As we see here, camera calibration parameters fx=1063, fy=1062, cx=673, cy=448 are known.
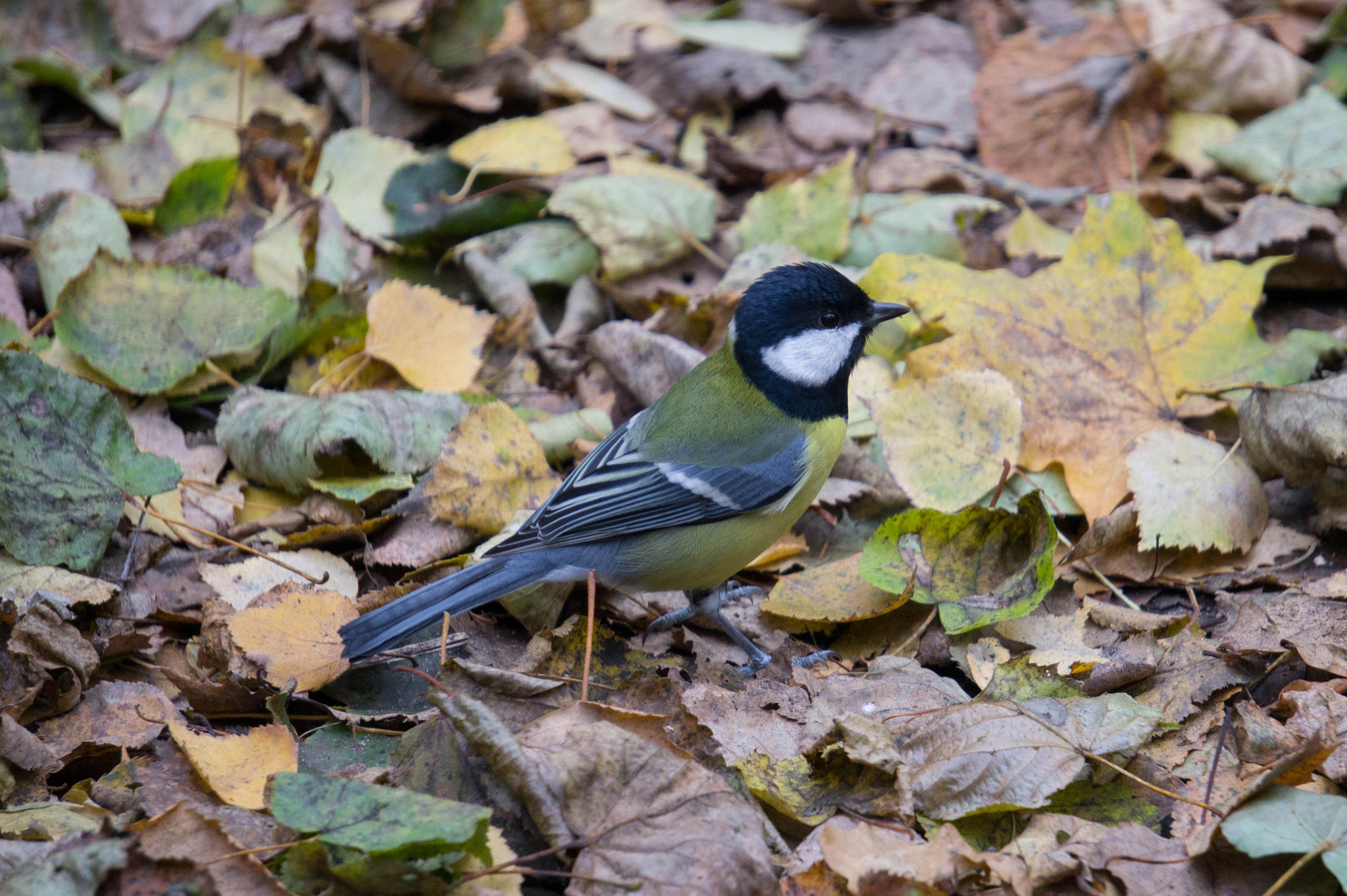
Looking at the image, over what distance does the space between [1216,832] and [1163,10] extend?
4.00 m

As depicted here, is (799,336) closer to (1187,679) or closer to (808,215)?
(808,215)

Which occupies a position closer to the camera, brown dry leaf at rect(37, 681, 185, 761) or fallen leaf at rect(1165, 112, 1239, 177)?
brown dry leaf at rect(37, 681, 185, 761)

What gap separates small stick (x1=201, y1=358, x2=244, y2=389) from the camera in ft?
11.1

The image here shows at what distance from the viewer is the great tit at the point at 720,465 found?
290 centimetres

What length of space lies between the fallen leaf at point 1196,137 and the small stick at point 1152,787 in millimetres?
3099

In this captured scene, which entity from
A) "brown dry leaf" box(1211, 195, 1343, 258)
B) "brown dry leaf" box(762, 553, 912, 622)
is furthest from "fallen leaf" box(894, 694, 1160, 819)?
"brown dry leaf" box(1211, 195, 1343, 258)

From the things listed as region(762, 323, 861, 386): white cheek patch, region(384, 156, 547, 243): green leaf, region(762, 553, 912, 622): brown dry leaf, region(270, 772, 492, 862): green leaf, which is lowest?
region(762, 553, 912, 622): brown dry leaf

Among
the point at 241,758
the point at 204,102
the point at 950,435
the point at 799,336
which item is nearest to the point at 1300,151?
the point at 950,435

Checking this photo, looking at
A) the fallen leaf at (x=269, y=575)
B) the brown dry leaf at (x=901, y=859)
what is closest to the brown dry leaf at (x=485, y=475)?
the fallen leaf at (x=269, y=575)

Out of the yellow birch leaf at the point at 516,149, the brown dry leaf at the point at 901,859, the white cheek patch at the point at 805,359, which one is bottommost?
the brown dry leaf at the point at 901,859

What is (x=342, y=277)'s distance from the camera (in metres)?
3.88

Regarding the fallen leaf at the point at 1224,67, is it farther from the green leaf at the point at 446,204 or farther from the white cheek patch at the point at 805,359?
the green leaf at the point at 446,204

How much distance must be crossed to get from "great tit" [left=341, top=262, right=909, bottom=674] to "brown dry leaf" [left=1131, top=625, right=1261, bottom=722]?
3.24 ft

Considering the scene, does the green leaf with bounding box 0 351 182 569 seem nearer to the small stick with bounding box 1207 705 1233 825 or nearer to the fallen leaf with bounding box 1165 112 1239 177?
the small stick with bounding box 1207 705 1233 825
